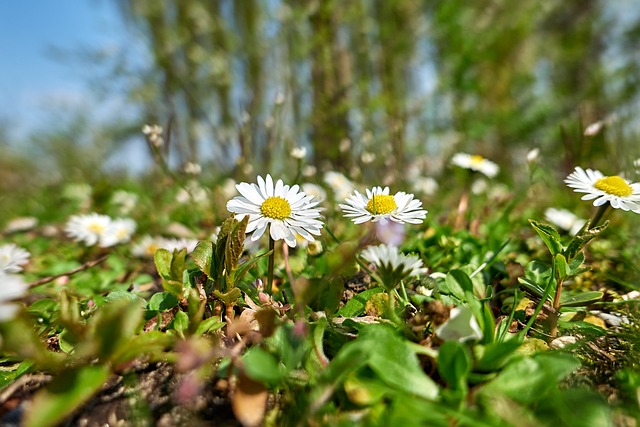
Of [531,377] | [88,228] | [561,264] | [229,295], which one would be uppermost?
[88,228]

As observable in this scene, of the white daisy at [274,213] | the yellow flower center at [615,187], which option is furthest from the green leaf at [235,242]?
the yellow flower center at [615,187]

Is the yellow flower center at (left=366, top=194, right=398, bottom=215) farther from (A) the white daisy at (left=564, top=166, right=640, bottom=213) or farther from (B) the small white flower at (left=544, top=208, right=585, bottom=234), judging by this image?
(B) the small white flower at (left=544, top=208, right=585, bottom=234)

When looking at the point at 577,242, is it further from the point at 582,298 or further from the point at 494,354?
the point at 494,354

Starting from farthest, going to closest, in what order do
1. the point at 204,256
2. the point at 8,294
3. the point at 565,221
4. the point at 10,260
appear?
the point at 565,221, the point at 10,260, the point at 204,256, the point at 8,294

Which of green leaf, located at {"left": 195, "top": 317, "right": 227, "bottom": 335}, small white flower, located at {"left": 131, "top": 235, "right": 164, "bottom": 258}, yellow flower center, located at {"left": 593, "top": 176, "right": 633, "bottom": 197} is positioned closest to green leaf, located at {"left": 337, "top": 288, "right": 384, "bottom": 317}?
green leaf, located at {"left": 195, "top": 317, "right": 227, "bottom": 335}

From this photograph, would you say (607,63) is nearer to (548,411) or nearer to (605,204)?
(605,204)

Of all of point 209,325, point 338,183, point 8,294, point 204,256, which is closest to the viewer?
point 8,294

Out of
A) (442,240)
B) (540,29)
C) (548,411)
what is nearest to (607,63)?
(540,29)

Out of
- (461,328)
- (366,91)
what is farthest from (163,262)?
(366,91)
